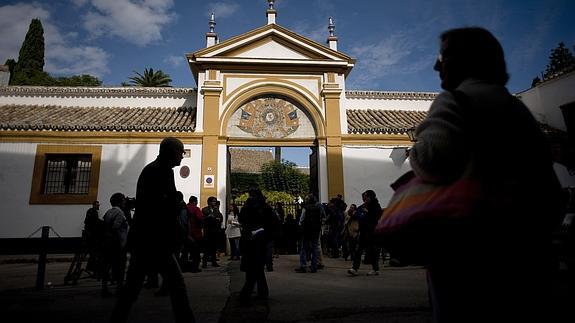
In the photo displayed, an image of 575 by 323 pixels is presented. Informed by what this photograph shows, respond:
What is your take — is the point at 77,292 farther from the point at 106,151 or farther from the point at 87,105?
the point at 87,105

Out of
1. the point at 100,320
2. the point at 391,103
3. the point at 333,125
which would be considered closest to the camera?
the point at 100,320

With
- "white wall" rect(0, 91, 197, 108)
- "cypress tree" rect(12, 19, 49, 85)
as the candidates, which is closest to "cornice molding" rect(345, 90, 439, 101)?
"white wall" rect(0, 91, 197, 108)

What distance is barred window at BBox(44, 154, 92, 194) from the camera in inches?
502

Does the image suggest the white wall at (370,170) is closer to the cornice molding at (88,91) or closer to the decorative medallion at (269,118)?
the decorative medallion at (269,118)

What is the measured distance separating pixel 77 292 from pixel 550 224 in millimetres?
6730

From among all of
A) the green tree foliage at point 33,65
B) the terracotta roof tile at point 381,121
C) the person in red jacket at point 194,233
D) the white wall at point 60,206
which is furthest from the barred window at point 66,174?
the green tree foliage at point 33,65

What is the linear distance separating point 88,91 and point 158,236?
1638 cm

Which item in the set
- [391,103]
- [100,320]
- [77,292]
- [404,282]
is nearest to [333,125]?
[391,103]

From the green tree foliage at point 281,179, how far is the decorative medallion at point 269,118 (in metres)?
25.9

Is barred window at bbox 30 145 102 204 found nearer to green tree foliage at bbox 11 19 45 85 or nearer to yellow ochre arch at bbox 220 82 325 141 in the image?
yellow ochre arch at bbox 220 82 325 141

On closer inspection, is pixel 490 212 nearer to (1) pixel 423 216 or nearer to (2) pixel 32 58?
(1) pixel 423 216

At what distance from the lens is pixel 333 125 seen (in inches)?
546

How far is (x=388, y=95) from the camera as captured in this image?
17.8m

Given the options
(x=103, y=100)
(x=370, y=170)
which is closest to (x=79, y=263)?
(x=370, y=170)
